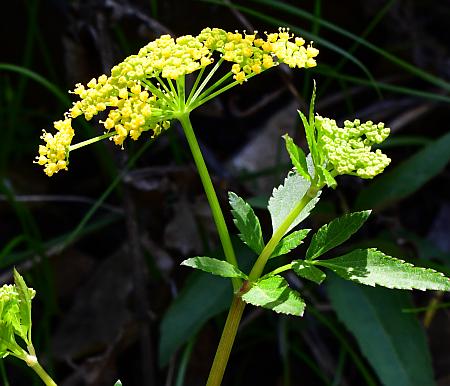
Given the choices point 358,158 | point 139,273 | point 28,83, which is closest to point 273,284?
point 358,158

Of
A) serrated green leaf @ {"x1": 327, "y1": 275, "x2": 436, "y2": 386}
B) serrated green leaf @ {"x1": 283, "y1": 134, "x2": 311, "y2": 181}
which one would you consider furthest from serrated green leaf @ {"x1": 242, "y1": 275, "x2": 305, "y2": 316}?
serrated green leaf @ {"x1": 327, "y1": 275, "x2": 436, "y2": 386}

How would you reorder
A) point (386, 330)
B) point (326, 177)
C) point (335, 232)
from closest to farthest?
point (326, 177), point (335, 232), point (386, 330)

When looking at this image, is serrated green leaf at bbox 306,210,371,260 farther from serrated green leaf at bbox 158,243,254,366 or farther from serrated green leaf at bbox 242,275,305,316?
serrated green leaf at bbox 158,243,254,366

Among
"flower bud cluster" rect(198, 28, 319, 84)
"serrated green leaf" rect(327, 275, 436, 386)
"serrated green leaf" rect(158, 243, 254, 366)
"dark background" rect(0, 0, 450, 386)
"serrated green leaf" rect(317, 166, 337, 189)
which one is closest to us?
"serrated green leaf" rect(317, 166, 337, 189)

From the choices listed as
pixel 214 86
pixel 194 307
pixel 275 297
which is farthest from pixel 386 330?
pixel 214 86

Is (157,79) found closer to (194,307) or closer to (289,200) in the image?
(289,200)

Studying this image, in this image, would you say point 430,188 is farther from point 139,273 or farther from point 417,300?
point 139,273
